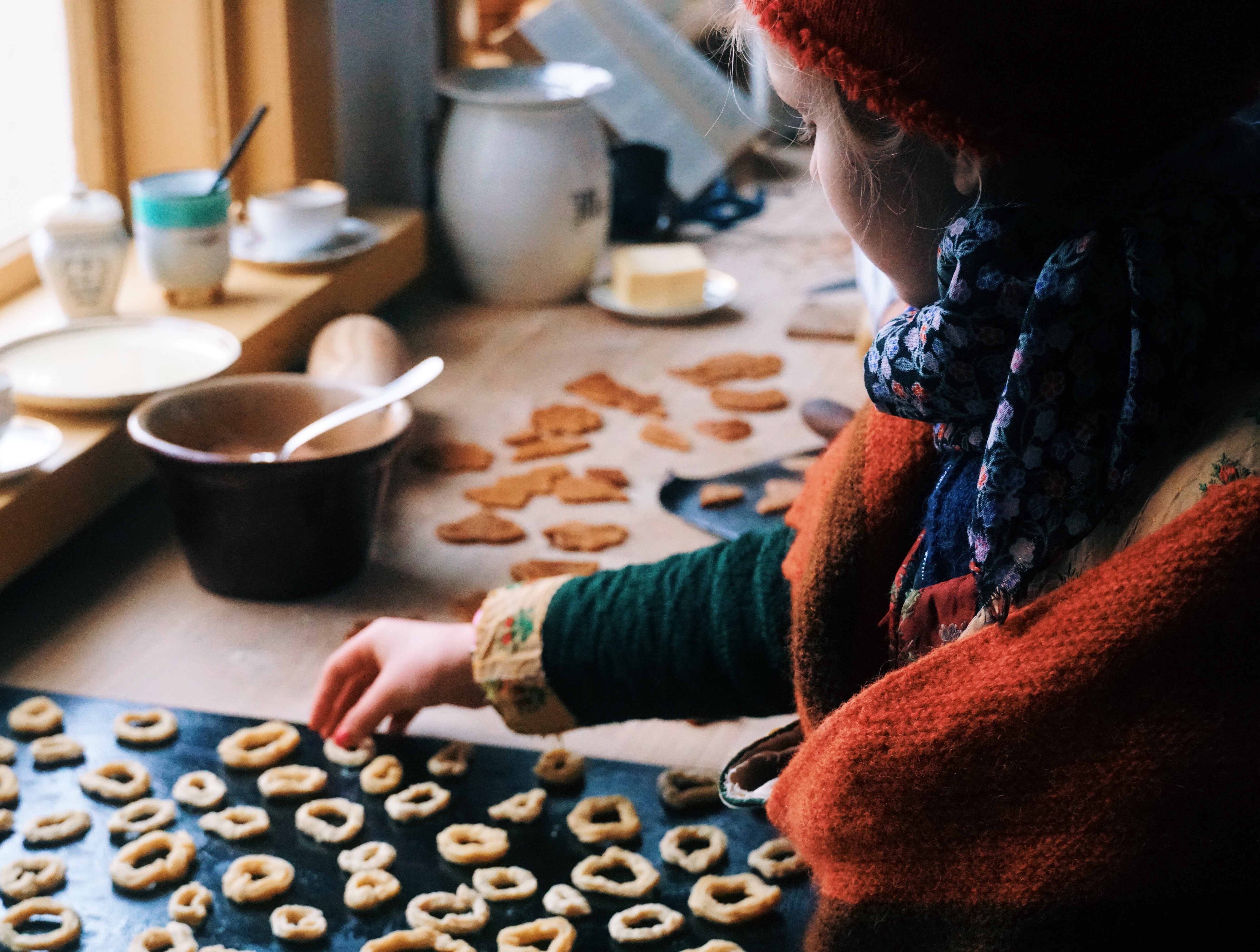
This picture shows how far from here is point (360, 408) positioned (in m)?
1.11

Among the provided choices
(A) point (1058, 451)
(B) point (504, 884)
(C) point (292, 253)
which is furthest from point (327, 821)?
(C) point (292, 253)

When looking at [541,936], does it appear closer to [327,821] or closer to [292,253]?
[327,821]

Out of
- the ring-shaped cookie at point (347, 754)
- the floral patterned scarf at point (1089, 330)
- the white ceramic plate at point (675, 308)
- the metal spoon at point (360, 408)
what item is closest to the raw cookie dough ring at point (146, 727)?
Answer: the ring-shaped cookie at point (347, 754)

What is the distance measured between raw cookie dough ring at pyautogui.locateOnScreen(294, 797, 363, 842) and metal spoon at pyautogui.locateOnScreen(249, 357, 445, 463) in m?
0.31

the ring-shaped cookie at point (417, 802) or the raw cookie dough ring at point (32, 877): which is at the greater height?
the raw cookie dough ring at point (32, 877)

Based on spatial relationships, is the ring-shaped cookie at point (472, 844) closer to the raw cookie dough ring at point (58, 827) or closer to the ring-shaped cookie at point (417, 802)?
the ring-shaped cookie at point (417, 802)

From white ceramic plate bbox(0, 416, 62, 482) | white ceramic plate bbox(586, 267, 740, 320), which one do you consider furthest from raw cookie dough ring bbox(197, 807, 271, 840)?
white ceramic plate bbox(586, 267, 740, 320)

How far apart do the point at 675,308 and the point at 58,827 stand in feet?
3.83

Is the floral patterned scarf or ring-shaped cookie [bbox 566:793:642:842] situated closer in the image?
the floral patterned scarf

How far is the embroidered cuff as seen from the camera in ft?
2.75

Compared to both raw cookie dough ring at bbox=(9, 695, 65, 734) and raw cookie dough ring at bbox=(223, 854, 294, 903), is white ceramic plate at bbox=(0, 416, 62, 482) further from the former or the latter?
raw cookie dough ring at bbox=(223, 854, 294, 903)

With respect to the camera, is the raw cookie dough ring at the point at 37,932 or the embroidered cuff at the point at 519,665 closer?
the raw cookie dough ring at the point at 37,932

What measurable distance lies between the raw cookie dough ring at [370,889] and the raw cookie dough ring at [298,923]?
0.02m

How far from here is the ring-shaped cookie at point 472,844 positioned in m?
0.81
